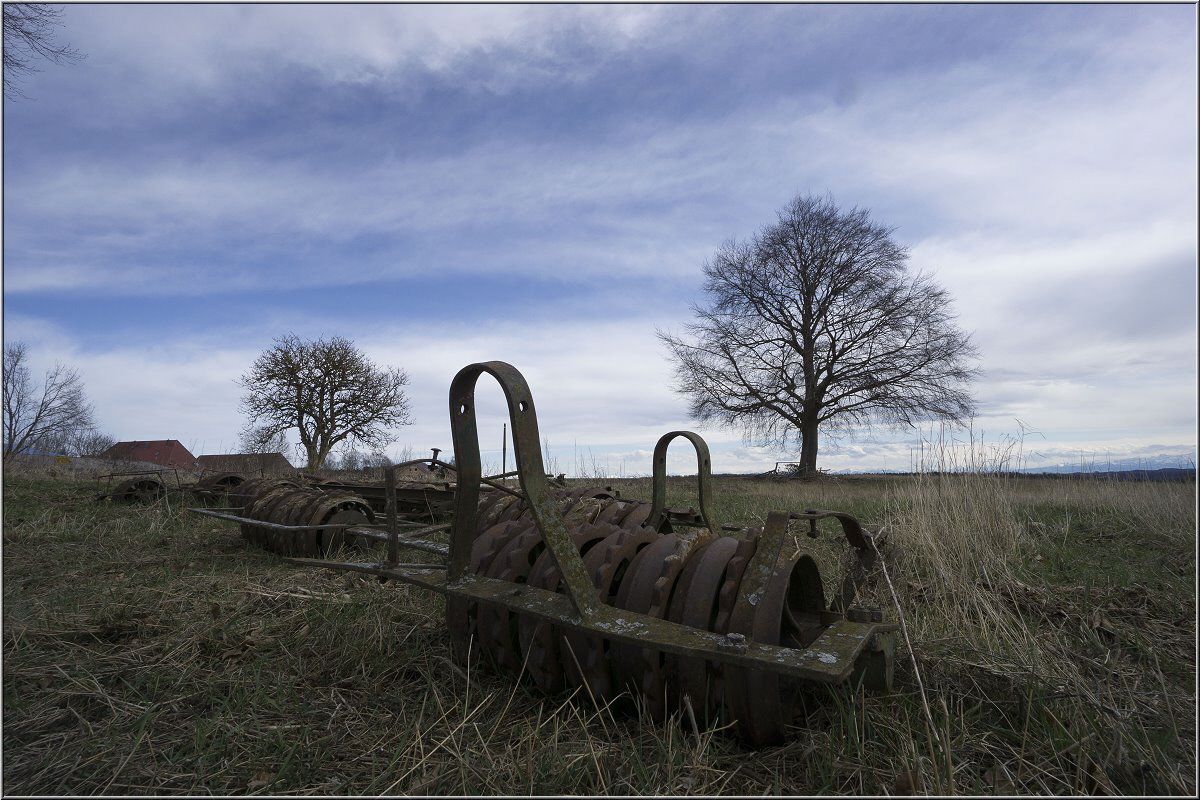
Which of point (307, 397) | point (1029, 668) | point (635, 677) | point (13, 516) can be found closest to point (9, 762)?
point (635, 677)

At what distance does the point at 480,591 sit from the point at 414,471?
11599 mm

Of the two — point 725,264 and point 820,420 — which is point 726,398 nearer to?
point 820,420

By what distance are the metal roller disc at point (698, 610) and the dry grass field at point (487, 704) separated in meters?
0.13

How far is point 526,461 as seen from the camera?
212 cm

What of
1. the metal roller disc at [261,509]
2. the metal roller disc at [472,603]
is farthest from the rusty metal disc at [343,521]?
the metal roller disc at [472,603]

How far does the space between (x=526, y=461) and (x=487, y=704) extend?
1.04m

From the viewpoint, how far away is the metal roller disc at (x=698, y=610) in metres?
2.07

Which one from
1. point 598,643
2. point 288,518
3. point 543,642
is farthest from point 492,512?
point 288,518

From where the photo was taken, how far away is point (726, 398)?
76.5 ft

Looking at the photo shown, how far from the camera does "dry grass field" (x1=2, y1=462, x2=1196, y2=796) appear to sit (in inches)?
79.2


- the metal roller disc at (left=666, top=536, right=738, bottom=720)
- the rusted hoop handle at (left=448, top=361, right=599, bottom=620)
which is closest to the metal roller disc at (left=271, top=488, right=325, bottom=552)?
the rusted hoop handle at (left=448, top=361, right=599, bottom=620)

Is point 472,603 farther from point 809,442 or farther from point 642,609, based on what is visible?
point 809,442

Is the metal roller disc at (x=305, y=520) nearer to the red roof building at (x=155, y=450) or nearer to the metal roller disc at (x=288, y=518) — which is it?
the metal roller disc at (x=288, y=518)

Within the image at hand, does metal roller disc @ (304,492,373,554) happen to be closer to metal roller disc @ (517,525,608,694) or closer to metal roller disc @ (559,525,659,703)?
metal roller disc @ (517,525,608,694)
